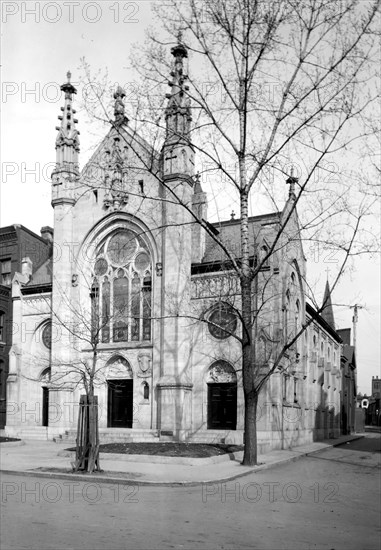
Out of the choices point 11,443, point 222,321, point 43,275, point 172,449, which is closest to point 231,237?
point 222,321

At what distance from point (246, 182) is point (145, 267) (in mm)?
13111

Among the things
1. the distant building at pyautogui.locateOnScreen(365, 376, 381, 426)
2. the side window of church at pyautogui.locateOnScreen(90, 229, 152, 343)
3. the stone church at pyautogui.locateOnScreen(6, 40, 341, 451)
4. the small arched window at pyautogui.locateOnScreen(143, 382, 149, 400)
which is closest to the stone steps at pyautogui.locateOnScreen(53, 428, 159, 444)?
the stone church at pyautogui.locateOnScreen(6, 40, 341, 451)

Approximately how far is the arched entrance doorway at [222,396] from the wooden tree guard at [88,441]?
43.8ft

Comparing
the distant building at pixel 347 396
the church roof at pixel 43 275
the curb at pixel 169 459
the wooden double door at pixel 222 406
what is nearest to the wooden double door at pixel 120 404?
the wooden double door at pixel 222 406

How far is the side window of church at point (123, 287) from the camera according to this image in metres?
31.6

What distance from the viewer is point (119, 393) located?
32.0 m

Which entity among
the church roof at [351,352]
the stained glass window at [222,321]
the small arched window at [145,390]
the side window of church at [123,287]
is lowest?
the small arched window at [145,390]

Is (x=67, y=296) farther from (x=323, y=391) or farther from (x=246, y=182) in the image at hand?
(x=323, y=391)

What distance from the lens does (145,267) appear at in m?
32.0

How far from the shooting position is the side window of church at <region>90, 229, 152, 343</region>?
1246 inches

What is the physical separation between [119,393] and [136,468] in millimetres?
14399

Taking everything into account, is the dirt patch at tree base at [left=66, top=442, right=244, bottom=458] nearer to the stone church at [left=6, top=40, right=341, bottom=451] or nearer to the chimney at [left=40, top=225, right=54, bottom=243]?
the stone church at [left=6, top=40, right=341, bottom=451]

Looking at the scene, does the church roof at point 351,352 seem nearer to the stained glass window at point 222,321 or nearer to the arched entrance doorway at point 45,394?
the stained glass window at point 222,321

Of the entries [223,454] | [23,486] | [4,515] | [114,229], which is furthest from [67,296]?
[4,515]
